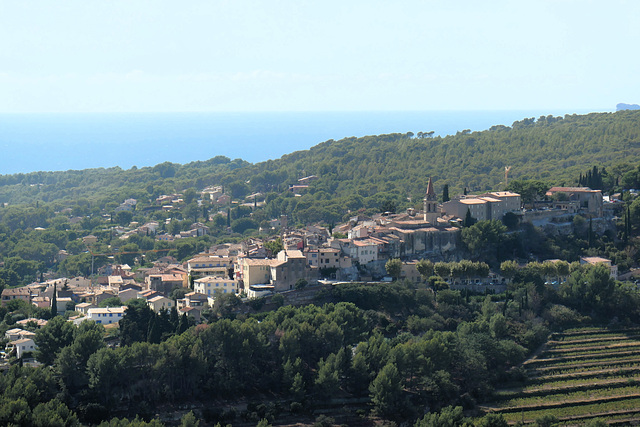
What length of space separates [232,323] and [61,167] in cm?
16014

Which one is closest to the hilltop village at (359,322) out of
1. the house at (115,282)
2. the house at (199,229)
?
the house at (115,282)

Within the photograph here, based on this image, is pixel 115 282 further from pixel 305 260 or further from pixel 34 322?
pixel 305 260

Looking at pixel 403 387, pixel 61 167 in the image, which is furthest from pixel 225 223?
pixel 61 167

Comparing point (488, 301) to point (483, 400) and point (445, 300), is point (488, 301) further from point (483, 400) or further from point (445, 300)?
point (483, 400)

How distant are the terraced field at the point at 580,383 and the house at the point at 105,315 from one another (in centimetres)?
1776

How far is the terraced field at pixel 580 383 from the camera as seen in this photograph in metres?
35.6

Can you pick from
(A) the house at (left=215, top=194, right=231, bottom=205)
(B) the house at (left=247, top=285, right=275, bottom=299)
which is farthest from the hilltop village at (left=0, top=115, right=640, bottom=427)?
(A) the house at (left=215, top=194, right=231, bottom=205)

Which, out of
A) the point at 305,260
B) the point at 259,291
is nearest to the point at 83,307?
the point at 259,291

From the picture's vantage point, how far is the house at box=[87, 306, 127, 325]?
140ft

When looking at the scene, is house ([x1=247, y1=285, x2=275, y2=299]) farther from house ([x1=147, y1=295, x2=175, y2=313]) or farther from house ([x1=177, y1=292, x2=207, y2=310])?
house ([x1=147, y1=295, x2=175, y2=313])

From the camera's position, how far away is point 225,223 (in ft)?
251

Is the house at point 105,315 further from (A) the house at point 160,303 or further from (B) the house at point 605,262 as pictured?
(B) the house at point 605,262

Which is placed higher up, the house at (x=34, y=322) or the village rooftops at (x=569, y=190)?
the village rooftops at (x=569, y=190)

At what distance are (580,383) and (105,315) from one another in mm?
21888
